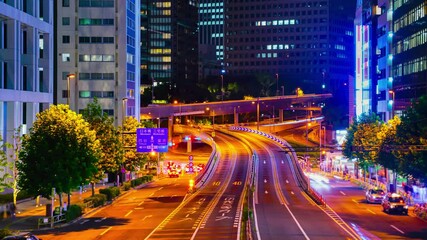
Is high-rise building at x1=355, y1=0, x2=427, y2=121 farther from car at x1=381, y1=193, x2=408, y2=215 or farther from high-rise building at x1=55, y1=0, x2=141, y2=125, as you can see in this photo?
→ high-rise building at x1=55, y1=0, x2=141, y2=125

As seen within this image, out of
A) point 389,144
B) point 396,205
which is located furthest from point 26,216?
point 389,144

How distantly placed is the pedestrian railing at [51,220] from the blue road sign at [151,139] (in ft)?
85.0

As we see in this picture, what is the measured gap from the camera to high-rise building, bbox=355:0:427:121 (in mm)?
94438

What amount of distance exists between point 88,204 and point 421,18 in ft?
Result: 180

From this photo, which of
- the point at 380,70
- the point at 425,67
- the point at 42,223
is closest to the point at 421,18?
the point at 425,67

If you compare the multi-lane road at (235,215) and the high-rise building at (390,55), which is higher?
the high-rise building at (390,55)

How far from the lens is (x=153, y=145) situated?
78.7 metres

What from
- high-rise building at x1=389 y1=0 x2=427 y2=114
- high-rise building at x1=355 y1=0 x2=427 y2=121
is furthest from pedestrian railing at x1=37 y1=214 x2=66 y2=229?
high-rise building at x1=389 y1=0 x2=427 y2=114

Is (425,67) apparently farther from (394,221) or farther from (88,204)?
(88,204)

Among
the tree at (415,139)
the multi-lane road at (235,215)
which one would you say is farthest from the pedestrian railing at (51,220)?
the tree at (415,139)

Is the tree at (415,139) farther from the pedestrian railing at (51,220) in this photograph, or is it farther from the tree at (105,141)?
the tree at (105,141)

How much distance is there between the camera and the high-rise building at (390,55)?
94.4 meters

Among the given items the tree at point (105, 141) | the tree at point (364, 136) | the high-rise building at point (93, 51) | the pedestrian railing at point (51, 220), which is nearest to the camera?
the pedestrian railing at point (51, 220)

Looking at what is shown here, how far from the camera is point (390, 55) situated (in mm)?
114500
